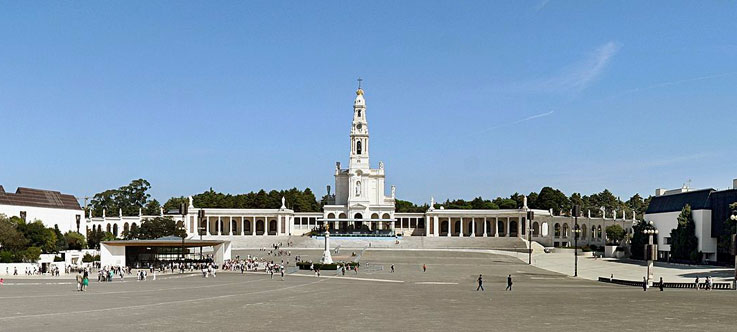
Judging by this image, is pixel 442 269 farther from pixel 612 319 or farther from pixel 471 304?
pixel 612 319

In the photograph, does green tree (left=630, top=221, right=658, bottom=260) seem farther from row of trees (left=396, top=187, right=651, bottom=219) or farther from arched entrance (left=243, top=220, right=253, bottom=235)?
arched entrance (left=243, top=220, right=253, bottom=235)

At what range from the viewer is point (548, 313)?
32.3 meters

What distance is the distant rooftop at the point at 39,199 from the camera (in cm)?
8912

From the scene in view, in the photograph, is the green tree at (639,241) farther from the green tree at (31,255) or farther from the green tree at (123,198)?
the green tree at (123,198)

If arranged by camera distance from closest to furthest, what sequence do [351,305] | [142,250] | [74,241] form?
1. [351,305]
2. [142,250]
3. [74,241]

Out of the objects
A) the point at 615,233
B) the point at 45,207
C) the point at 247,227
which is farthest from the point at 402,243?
the point at 45,207

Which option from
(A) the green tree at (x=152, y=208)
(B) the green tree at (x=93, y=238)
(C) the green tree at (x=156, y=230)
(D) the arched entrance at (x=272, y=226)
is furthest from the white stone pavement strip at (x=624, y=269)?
(A) the green tree at (x=152, y=208)

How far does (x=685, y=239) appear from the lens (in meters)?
81.8

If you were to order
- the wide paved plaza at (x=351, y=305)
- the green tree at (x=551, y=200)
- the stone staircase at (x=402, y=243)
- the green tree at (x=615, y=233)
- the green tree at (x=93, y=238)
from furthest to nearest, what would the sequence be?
the green tree at (x=551, y=200) < the green tree at (x=615, y=233) < the stone staircase at (x=402, y=243) < the green tree at (x=93, y=238) < the wide paved plaza at (x=351, y=305)

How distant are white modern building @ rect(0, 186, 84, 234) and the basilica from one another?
27773 millimetres

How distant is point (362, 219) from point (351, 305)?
97167mm

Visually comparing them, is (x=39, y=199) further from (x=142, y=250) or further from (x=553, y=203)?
(x=553, y=203)

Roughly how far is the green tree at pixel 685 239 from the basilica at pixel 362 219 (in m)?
42.2

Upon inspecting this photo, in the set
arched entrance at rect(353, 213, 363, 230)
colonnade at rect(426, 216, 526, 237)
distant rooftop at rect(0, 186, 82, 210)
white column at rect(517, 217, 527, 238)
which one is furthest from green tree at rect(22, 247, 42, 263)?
white column at rect(517, 217, 527, 238)
